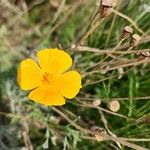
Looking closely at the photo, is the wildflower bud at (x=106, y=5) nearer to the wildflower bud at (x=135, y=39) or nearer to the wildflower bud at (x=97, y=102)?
the wildflower bud at (x=135, y=39)

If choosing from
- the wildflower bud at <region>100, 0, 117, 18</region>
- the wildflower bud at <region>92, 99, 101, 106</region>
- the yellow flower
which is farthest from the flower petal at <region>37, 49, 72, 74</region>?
the wildflower bud at <region>100, 0, 117, 18</region>

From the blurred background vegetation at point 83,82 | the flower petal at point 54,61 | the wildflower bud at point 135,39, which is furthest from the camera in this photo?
the blurred background vegetation at point 83,82

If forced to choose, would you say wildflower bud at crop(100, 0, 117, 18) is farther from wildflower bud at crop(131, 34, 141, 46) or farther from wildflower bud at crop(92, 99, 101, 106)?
wildflower bud at crop(92, 99, 101, 106)

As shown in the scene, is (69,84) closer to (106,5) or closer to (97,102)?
(97,102)

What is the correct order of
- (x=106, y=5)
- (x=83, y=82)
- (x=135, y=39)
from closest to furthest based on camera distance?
1. (x=106, y=5)
2. (x=135, y=39)
3. (x=83, y=82)

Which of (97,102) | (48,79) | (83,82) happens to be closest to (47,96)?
(48,79)

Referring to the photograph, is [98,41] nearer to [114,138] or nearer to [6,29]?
[6,29]

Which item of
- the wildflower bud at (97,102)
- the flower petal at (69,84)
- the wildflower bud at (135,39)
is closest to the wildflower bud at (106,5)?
the wildflower bud at (135,39)

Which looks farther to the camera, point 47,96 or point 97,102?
point 97,102

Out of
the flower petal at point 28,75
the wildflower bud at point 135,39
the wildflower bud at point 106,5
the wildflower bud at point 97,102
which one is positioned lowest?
the wildflower bud at point 97,102
